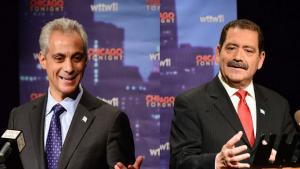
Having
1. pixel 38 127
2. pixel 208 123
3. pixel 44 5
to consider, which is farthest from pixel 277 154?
pixel 44 5

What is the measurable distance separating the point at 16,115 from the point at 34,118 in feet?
0.48

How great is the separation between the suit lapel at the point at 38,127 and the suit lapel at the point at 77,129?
0.11m

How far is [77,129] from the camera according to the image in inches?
116

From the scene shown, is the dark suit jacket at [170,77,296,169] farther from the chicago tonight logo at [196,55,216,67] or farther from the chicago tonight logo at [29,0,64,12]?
the chicago tonight logo at [29,0,64,12]

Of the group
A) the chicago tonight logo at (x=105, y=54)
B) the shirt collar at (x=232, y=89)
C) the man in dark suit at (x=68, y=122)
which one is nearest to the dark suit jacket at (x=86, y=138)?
the man in dark suit at (x=68, y=122)

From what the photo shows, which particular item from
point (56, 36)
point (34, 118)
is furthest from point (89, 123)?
point (56, 36)

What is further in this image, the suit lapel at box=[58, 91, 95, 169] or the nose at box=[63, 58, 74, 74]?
the nose at box=[63, 58, 74, 74]

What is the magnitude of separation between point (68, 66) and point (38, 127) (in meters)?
0.35

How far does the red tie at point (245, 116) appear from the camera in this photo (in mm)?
3033

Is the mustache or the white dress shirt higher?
the mustache

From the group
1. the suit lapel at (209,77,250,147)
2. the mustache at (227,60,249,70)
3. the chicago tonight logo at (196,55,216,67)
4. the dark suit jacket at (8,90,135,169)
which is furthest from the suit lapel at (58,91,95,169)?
the chicago tonight logo at (196,55,216,67)

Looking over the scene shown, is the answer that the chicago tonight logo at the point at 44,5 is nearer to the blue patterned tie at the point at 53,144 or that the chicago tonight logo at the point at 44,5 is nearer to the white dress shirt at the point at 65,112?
the white dress shirt at the point at 65,112

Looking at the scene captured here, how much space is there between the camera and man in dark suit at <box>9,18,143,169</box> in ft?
9.54

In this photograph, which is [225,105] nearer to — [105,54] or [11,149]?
[11,149]
